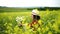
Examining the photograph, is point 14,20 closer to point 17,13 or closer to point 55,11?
point 17,13

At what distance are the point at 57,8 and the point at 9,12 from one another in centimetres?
62

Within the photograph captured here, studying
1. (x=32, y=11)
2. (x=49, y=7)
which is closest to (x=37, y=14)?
(x=32, y=11)

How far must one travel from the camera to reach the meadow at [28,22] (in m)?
1.85

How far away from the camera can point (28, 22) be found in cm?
188

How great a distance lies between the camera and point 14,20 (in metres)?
1.88

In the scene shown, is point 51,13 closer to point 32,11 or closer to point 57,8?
point 57,8

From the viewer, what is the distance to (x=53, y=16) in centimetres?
191

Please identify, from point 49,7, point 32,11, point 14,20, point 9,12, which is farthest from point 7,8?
point 49,7

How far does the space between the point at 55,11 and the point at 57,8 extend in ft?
Answer: 0.17

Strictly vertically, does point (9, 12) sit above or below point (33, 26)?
above

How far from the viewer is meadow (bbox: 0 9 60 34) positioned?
1.85 meters

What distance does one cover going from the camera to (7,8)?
1923 mm
